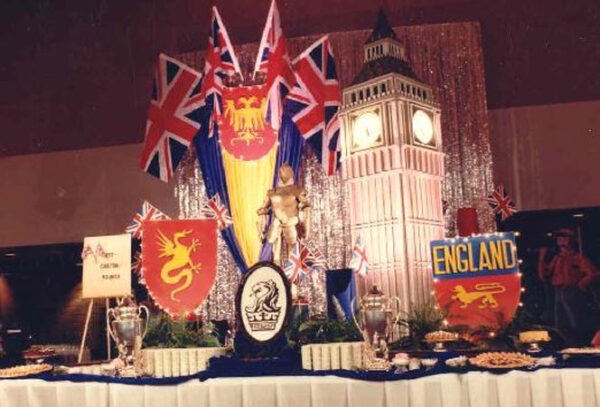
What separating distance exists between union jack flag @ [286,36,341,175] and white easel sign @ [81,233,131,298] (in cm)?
467

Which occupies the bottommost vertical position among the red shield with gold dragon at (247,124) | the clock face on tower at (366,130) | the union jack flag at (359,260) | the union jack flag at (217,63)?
the union jack flag at (359,260)

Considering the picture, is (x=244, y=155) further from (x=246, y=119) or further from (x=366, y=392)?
(x=366, y=392)

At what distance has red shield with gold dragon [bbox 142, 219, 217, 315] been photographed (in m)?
5.41

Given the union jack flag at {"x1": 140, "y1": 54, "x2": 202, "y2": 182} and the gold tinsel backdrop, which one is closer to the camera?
the gold tinsel backdrop

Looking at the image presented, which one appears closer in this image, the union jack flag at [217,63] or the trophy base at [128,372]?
the trophy base at [128,372]

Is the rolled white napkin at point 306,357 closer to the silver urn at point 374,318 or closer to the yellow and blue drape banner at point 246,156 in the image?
the silver urn at point 374,318

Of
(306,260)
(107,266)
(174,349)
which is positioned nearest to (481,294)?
(174,349)

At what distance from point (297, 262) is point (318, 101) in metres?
2.94

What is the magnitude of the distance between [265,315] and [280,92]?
5873 millimetres

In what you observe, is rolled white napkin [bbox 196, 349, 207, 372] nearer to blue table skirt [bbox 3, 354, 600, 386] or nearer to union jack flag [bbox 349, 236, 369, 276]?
blue table skirt [bbox 3, 354, 600, 386]

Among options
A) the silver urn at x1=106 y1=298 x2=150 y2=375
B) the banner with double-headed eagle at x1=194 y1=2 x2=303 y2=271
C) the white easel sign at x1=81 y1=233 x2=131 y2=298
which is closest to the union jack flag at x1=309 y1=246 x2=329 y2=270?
the banner with double-headed eagle at x1=194 y1=2 x2=303 y2=271

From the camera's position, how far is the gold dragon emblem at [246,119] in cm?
997

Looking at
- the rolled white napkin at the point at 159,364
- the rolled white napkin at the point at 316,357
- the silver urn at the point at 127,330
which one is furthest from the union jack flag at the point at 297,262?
the rolled white napkin at the point at 316,357

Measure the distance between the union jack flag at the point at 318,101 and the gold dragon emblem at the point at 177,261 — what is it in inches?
170
